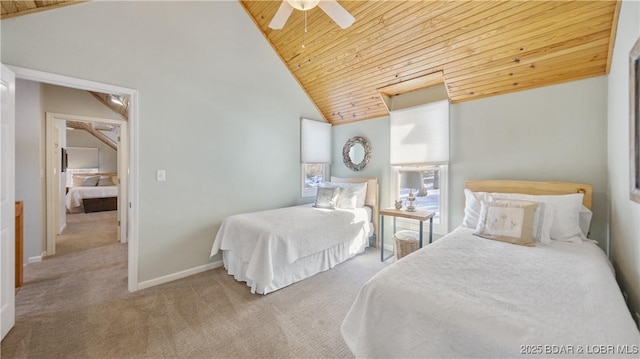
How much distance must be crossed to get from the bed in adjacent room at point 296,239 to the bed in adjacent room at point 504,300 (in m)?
1.24

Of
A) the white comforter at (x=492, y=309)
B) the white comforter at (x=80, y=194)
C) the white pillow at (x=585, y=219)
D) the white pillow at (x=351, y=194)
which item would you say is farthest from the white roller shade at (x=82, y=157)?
the white pillow at (x=585, y=219)

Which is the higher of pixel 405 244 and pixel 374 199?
pixel 374 199

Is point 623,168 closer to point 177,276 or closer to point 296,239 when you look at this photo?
point 296,239

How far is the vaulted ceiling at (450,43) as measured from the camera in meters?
2.13

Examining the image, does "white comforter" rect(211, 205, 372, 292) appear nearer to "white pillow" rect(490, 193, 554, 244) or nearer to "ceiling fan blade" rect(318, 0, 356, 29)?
"white pillow" rect(490, 193, 554, 244)

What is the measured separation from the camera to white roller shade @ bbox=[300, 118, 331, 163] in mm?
4289

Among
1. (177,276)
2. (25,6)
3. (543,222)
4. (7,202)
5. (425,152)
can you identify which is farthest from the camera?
(425,152)

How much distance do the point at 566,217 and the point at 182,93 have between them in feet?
13.5

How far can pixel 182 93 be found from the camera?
2.97 meters

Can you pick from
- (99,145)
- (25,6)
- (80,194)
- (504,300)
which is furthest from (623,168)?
(99,145)

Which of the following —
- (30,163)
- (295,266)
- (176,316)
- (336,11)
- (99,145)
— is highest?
(336,11)

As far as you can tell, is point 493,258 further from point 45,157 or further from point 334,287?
point 45,157

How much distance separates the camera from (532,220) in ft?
7.02

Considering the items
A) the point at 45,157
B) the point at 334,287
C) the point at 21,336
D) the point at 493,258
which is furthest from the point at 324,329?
the point at 45,157
